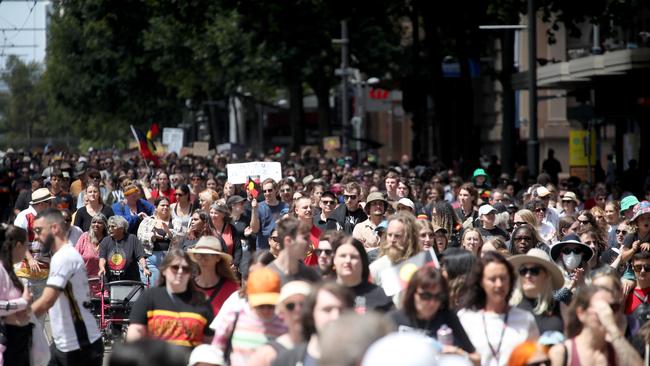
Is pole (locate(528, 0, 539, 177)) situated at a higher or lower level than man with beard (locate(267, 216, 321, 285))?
higher

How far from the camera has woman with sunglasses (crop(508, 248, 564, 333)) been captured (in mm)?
8305

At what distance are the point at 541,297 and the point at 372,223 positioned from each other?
5789mm

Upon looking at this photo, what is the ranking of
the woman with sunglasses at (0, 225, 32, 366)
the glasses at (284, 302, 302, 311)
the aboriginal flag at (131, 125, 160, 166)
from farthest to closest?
the aboriginal flag at (131, 125, 160, 166) < the woman with sunglasses at (0, 225, 32, 366) < the glasses at (284, 302, 302, 311)

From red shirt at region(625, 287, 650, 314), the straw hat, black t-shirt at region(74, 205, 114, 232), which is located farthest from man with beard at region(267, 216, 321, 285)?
black t-shirt at region(74, 205, 114, 232)

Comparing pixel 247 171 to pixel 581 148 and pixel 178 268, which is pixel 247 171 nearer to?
pixel 581 148

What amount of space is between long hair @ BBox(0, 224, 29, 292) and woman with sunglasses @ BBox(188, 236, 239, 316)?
42.4 inches

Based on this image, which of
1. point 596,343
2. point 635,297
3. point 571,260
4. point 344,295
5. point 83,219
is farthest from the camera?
point 83,219

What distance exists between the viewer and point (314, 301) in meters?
6.49

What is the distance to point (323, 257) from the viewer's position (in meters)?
9.41

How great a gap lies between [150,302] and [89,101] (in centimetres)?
5928

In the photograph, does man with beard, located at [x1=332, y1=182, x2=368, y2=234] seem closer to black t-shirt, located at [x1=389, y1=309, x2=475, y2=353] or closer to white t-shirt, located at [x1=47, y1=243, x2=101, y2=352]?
white t-shirt, located at [x1=47, y1=243, x2=101, y2=352]

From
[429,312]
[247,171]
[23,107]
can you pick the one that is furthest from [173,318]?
[23,107]

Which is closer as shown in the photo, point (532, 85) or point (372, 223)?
point (372, 223)

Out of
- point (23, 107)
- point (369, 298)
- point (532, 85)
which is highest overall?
point (23, 107)
